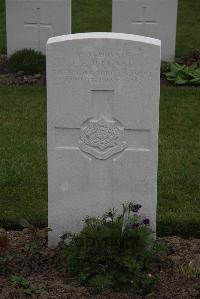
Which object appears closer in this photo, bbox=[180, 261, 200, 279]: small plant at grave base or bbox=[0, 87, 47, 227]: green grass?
bbox=[180, 261, 200, 279]: small plant at grave base

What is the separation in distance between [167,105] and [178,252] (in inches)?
156

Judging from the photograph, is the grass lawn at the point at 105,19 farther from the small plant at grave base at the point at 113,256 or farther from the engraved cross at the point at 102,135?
the small plant at grave base at the point at 113,256

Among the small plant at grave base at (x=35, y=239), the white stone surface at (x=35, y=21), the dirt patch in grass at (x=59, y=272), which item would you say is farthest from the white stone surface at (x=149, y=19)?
the small plant at grave base at (x=35, y=239)

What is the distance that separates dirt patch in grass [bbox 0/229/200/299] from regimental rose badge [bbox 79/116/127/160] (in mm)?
648

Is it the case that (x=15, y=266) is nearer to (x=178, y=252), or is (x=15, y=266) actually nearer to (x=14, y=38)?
(x=178, y=252)

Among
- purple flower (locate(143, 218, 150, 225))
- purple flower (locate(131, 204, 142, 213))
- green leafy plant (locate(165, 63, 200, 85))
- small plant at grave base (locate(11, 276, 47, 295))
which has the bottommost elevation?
small plant at grave base (locate(11, 276, 47, 295))

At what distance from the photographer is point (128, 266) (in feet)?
13.1

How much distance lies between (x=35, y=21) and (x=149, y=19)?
1727 mm

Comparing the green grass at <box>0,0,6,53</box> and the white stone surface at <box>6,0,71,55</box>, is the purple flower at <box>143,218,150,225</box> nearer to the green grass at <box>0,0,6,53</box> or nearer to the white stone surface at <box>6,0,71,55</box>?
the white stone surface at <box>6,0,71,55</box>

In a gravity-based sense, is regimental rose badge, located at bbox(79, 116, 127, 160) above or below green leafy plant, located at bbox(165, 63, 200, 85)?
below

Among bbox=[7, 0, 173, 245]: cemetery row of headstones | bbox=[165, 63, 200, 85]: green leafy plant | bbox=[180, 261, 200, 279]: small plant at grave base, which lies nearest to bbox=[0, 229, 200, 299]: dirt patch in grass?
bbox=[180, 261, 200, 279]: small plant at grave base

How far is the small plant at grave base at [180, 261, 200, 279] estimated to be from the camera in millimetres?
4210

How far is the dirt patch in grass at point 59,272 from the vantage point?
4.00 metres

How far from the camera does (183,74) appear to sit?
929 cm
